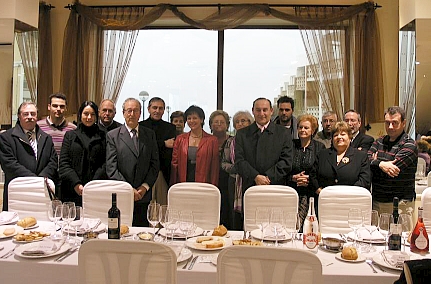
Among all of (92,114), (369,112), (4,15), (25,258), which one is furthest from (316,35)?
(25,258)

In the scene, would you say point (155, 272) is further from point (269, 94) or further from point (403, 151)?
point (269, 94)

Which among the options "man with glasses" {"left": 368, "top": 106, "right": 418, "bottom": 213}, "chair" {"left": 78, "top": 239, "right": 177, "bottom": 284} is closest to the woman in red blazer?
"man with glasses" {"left": 368, "top": 106, "right": 418, "bottom": 213}

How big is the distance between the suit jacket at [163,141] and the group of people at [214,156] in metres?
0.17

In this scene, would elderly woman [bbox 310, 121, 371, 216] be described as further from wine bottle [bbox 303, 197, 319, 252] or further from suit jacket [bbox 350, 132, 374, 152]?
wine bottle [bbox 303, 197, 319, 252]

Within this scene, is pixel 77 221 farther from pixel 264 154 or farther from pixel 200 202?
pixel 264 154

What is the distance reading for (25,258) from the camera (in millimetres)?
2098

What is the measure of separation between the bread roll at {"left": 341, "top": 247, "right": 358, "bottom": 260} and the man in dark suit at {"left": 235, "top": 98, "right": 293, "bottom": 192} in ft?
5.25

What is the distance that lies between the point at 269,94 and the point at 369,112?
128 cm

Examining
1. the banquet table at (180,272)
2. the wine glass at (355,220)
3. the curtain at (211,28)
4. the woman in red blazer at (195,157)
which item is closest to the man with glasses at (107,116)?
the woman in red blazer at (195,157)

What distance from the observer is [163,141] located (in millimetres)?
4449

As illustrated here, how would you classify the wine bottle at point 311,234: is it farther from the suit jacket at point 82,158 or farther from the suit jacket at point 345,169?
the suit jacket at point 82,158

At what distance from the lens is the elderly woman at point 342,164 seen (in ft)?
11.6

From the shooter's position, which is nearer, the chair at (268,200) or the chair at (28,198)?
the chair at (268,200)

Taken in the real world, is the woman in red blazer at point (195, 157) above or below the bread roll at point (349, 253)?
above
